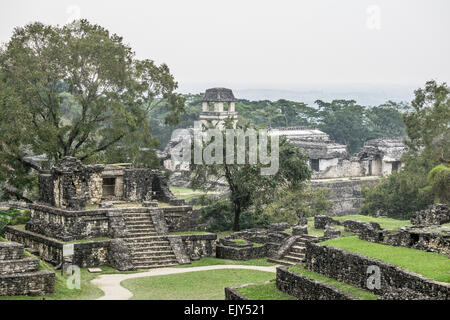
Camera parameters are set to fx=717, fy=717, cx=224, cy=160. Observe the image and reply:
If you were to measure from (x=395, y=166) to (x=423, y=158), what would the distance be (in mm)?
16897

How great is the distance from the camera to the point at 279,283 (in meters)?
19.8

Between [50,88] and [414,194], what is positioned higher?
[50,88]

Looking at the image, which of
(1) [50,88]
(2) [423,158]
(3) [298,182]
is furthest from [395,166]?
(1) [50,88]

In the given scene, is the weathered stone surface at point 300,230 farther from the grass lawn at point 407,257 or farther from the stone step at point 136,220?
the grass lawn at point 407,257

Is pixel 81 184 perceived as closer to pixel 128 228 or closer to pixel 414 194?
pixel 128 228

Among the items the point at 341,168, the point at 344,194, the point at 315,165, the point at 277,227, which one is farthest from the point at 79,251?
the point at 341,168

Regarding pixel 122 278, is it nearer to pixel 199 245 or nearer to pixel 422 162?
pixel 199 245

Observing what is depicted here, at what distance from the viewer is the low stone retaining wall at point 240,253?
28.2 metres

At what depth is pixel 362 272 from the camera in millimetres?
17594

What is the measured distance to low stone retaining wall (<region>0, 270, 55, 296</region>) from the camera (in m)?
19.3

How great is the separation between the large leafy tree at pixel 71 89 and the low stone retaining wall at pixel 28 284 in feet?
39.4

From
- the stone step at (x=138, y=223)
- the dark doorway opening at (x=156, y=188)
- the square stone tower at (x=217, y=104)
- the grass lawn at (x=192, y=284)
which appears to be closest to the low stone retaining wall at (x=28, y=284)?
the grass lawn at (x=192, y=284)

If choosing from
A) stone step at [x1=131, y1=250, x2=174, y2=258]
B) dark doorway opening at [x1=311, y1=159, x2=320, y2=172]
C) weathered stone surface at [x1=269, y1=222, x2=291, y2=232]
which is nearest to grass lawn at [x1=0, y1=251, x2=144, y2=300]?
stone step at [x1=131, y1=250, x2=174, y2=258]

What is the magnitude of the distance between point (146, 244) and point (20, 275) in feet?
24.9
